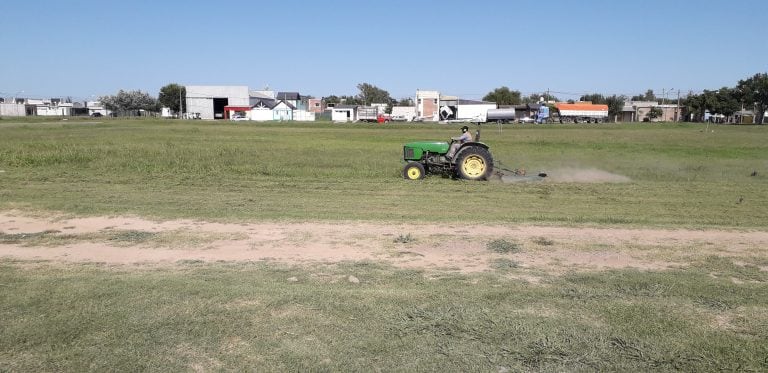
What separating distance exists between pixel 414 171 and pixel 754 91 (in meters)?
108

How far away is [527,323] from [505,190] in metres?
9.27

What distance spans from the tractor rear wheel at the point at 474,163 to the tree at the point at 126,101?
136 meters

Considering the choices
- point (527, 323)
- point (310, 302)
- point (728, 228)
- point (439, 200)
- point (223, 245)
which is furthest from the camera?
point (439, 200)

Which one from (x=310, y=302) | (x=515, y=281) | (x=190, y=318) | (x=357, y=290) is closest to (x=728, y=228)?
(x=515, y=281)

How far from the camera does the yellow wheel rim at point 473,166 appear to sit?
52.5 feet

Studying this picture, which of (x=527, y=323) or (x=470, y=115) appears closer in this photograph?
(x=527, y=323)

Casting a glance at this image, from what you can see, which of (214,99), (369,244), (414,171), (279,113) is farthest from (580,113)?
(369,244)

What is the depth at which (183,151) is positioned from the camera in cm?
2356

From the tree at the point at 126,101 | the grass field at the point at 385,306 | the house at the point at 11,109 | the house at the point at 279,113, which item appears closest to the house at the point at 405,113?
the house at the point at 279,113

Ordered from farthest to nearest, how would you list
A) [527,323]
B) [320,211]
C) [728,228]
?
[320,211] → [728,228] → [527,323]

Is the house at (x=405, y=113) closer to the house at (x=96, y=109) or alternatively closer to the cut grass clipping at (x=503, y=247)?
the house at (x=96, y=109)

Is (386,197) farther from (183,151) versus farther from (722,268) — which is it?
(183,151)

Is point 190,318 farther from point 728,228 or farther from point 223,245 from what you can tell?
point 728,228

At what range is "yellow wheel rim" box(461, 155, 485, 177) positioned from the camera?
16.0 meters
